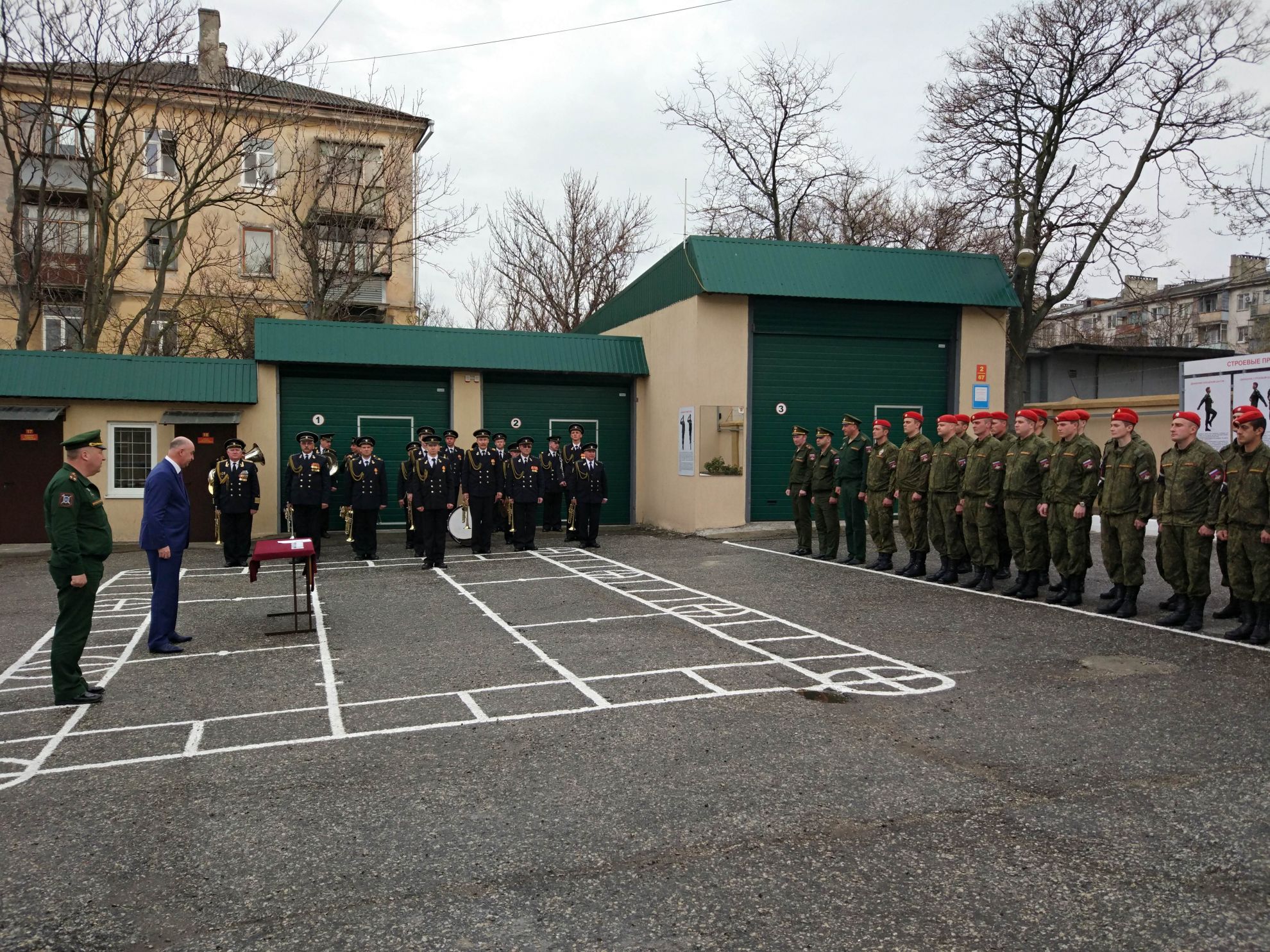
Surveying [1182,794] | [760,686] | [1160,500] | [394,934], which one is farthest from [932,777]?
[1160,500]

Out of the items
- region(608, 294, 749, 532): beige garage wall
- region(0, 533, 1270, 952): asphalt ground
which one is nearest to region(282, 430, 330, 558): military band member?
region(0, 533, 1270, 952): asphalt ground

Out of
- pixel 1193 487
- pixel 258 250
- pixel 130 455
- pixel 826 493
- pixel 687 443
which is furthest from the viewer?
pixel 258 250

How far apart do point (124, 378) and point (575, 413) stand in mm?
8640

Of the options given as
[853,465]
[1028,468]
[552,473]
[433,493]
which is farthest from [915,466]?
[552,473]

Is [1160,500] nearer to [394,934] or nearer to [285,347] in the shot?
[394,934]

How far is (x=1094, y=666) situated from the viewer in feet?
24.7

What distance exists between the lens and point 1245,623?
27.7 feet

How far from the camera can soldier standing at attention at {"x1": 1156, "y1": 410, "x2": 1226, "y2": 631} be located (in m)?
8.83

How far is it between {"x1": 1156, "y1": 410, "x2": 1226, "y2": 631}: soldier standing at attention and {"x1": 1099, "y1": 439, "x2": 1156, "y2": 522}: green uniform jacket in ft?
0.75

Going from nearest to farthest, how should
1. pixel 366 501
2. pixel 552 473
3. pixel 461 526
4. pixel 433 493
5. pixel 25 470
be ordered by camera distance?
pixel 433 493
pixel 366 501
pixel 461 526
pixel 25 470
pixel 552 473

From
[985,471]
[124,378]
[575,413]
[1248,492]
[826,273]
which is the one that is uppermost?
[826,273]

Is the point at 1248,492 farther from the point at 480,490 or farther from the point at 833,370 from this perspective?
the point at 833,370

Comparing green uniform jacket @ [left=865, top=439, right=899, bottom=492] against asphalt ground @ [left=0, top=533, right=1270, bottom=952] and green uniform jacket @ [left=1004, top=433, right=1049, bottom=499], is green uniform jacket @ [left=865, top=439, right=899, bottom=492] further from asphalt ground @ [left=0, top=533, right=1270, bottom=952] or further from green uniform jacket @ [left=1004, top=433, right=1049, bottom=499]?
asphalt ground @ [left=0, top=533, right=1270, bottom=952]

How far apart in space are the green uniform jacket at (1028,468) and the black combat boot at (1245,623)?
2636mm
